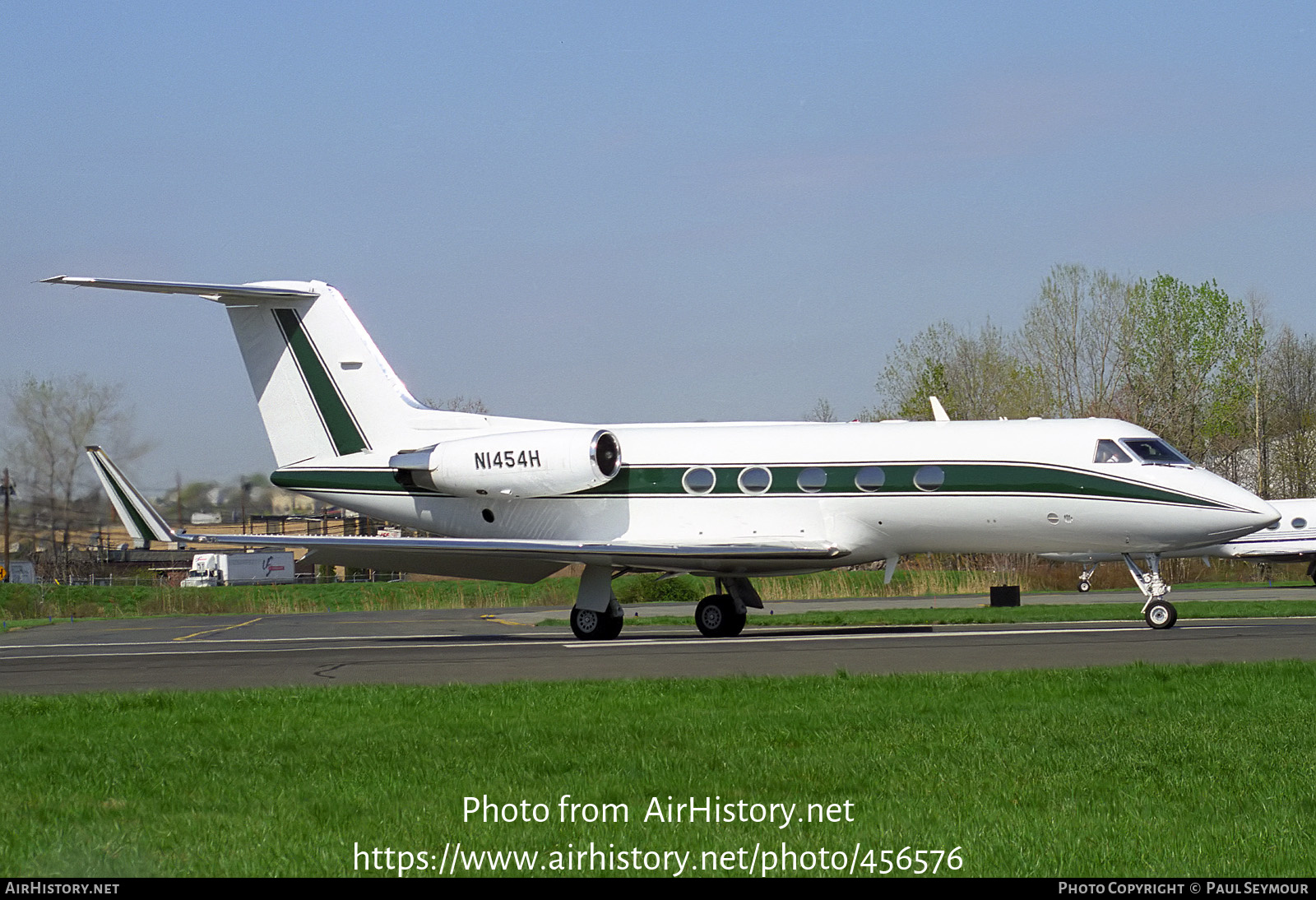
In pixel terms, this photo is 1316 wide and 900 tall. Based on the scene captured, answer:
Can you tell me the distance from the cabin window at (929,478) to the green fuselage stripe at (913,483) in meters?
0.04

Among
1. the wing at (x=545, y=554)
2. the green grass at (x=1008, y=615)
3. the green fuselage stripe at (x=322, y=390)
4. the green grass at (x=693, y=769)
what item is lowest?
the green grass at (x=1008, y=615)

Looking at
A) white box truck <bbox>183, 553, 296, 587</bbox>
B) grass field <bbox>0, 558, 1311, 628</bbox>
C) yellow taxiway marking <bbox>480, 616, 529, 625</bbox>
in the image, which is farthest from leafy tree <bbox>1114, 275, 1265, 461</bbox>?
white box truck <bbox>183, 553, 296, 587</bbox>

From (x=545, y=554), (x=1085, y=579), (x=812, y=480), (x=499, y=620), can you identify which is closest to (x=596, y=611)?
(x=545, y=554)

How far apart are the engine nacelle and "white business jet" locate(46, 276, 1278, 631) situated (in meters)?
0.03

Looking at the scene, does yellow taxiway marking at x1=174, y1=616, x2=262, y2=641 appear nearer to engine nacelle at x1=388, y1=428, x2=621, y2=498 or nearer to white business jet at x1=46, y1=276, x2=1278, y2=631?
white business jet at x1=46, y1=276, x2=1278, y2=631

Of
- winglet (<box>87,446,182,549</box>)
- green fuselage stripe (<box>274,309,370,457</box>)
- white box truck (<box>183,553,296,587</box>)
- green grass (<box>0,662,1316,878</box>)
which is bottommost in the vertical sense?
white box truck (<box>183,553,296,587</box>)

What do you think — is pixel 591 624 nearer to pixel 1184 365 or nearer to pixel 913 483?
pixel 913 483

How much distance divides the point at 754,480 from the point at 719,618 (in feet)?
8.37

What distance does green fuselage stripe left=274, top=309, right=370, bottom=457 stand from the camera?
81.7 feet

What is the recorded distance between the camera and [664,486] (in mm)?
23062

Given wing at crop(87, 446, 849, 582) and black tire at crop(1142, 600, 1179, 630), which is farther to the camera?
wing at crop(87, 446, 849, 582)

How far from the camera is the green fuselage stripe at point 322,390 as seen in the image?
81.7 feet

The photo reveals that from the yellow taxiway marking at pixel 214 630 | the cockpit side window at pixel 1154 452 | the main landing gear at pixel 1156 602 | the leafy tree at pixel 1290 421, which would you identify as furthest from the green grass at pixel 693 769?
the leafy tree at pixel 1290 421

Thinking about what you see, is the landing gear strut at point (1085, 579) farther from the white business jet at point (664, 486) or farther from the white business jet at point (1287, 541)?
the white business jet at point (664, 486)
